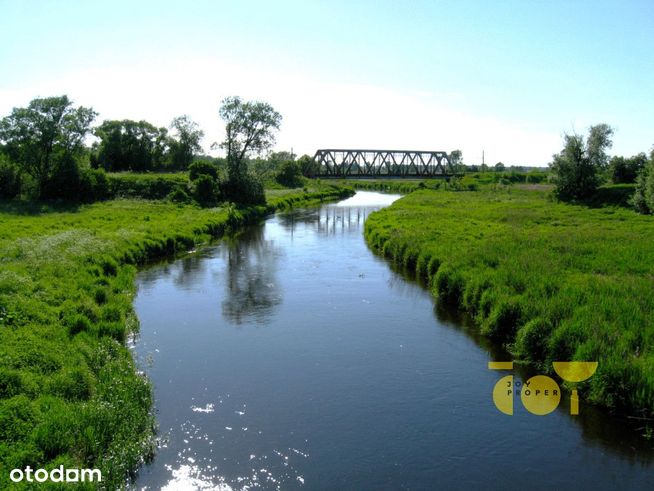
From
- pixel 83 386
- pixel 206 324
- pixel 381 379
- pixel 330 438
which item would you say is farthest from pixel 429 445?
pixel 206 324

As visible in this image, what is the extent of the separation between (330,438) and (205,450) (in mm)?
2146

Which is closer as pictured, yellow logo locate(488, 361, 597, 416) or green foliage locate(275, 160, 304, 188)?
yellow logo locate(488, 361, 597, 416)

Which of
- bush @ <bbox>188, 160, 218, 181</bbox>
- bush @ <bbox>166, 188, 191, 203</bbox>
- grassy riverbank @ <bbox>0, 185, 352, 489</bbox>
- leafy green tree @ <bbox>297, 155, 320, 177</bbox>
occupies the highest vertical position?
leafy green tree @ <bbox>297, 155, 320, 177</bbox>

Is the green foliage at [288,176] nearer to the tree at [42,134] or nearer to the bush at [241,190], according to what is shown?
the bush at [241,190]

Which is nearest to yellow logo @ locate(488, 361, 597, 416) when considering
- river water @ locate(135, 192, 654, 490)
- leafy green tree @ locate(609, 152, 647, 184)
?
river water @ locate(135, 192, 654, 490)

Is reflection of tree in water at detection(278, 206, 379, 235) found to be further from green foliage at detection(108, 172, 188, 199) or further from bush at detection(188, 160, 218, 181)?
green foliage at detection(108, 172, 188, 199)

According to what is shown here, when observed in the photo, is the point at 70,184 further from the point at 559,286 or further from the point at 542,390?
the point at 542,390

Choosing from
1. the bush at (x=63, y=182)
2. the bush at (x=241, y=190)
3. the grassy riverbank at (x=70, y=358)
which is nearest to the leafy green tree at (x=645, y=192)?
the grassy riverbank at (x=70, y=358)

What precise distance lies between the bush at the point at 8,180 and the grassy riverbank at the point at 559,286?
29.9 meters

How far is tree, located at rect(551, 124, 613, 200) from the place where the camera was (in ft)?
147

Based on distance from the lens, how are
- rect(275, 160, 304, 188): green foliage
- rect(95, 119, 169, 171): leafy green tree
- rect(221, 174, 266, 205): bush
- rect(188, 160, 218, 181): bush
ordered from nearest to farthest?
rect(221, 174, 266, 205): bush → rect(188, 160, 218, 181): bush → rect(95, 119, 169, 171): leafy green tree → rect(275, 160, 304, 188): green foliage

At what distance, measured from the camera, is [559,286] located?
14031mm

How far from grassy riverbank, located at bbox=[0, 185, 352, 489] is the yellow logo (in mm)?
7026

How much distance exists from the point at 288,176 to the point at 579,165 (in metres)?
52.2
